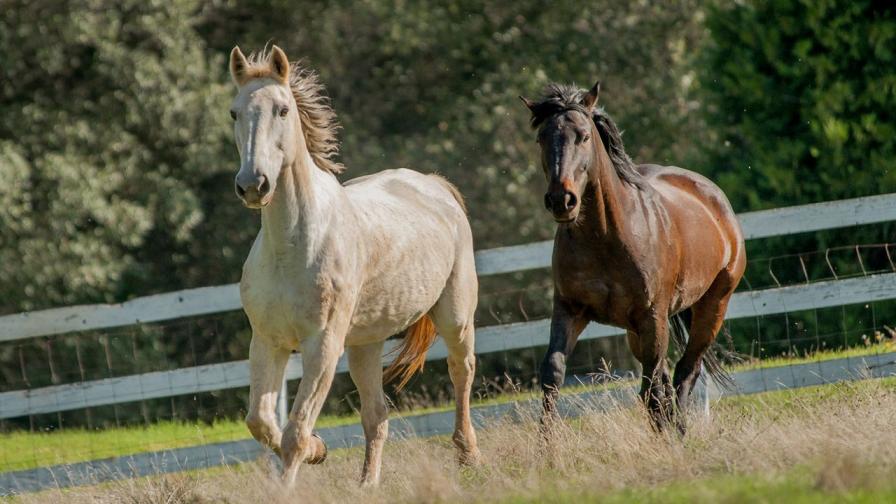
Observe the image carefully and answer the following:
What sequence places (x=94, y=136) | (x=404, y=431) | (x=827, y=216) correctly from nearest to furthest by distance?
→ (x=827, y=216) < (x=404, y=431) < (x=94, y=136)

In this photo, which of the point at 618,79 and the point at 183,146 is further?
the point at 618,79

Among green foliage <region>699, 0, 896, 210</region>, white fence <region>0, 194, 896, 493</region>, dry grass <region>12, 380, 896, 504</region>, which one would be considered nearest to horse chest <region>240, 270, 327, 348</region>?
dry grass <region>12, 380, 896, 504</region>

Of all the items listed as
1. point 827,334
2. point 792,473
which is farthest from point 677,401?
point 827,334

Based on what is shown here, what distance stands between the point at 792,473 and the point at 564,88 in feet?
8.45

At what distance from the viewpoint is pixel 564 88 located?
277 inches

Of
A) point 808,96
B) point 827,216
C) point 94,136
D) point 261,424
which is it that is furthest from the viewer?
point 94,136

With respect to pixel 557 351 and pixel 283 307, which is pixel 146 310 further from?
pixel 557 351

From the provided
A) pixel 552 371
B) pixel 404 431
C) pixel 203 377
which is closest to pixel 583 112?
pixel 552 371

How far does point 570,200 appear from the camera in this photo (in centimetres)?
650

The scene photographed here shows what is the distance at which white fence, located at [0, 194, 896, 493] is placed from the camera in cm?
876

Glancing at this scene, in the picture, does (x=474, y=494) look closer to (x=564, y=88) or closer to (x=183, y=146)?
(x=564, y=88)

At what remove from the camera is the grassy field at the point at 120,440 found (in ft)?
33.0

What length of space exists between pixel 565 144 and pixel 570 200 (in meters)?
0.35

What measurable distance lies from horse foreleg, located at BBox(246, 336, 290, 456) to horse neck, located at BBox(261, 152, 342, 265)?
0.49 metres
